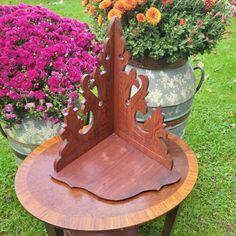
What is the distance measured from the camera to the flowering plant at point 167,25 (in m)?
2.06

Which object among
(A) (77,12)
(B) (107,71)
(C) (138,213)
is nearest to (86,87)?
(B) (107,71)

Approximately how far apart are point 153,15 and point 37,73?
729 mm

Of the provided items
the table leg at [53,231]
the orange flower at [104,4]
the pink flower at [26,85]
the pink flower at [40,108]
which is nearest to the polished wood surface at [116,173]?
the table leg at [53,231]

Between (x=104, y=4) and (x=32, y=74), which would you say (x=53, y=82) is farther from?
(x=104, y=4)

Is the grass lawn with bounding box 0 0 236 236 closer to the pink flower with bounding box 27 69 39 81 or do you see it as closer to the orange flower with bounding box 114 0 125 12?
the pink flower with bounding box 27 69 39 81

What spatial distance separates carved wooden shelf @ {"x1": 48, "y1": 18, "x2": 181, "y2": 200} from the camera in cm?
152

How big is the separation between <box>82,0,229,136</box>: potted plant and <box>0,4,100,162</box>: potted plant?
246mm

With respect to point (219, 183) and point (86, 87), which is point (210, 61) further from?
point (86, 87)

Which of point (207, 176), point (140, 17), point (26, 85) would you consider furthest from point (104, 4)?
point (207, 176)

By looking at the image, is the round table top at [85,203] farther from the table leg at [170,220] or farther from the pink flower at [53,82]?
the pink flower at [53,82]

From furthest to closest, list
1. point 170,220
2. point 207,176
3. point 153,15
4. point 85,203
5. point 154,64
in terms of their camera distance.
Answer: point 207,176, point 154,64, point 153,15, point 170,220, point 85,203

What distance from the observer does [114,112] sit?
172cm

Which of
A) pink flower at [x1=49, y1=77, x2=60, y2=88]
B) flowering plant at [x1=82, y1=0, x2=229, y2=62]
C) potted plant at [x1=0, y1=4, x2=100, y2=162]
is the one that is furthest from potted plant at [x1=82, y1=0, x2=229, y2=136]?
pink flower at [x1=49, y1=77, x2=60, y2=88]

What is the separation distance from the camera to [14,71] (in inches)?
76.4
